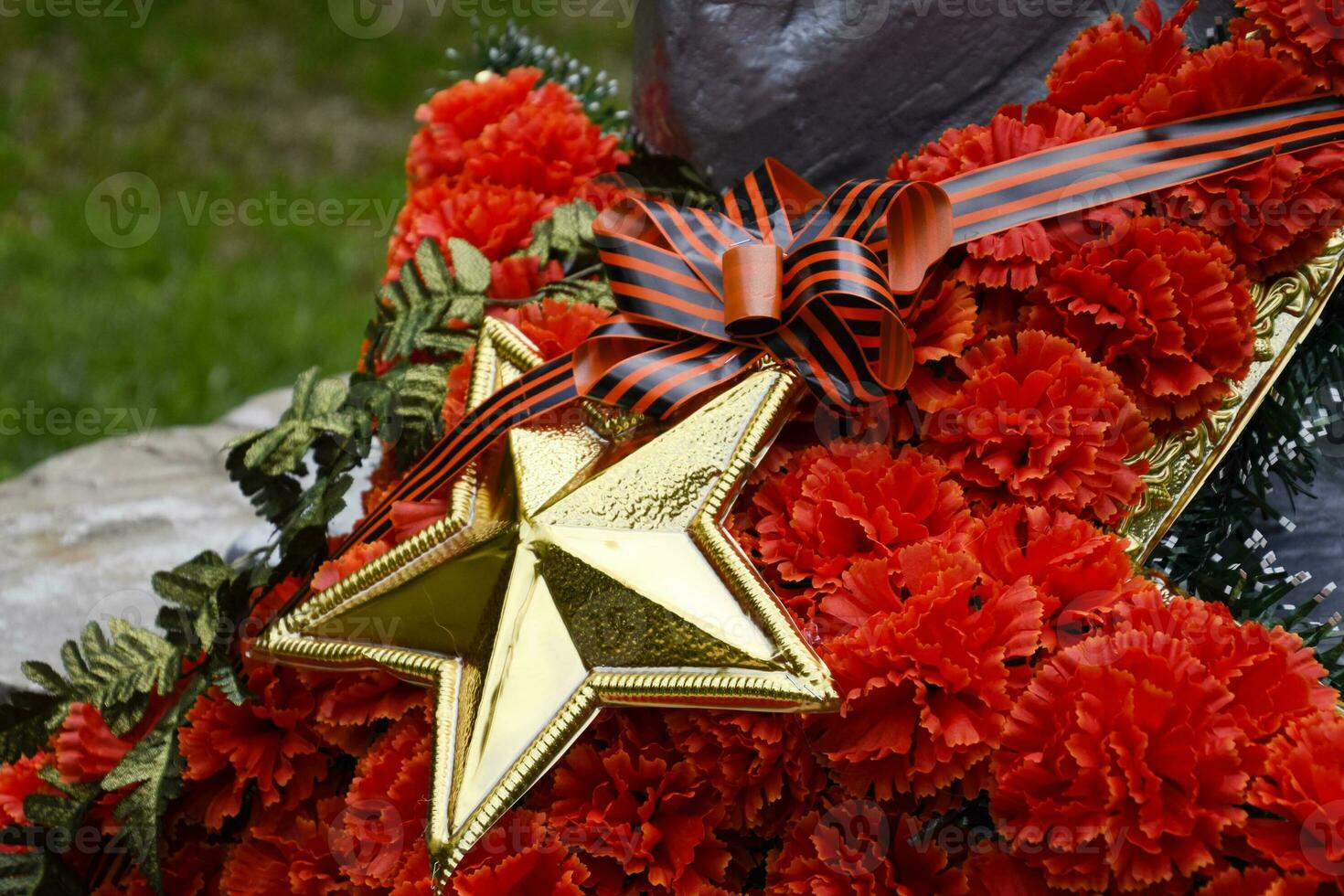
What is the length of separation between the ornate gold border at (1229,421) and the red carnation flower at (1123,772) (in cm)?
19

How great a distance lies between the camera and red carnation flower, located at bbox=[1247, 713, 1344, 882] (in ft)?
2.41

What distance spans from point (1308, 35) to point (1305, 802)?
0.65 m

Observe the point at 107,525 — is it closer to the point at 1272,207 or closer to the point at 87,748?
the point at 87,748

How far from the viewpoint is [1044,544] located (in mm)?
909

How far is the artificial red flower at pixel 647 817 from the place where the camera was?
2.97 feet

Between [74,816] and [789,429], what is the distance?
0.75 meters

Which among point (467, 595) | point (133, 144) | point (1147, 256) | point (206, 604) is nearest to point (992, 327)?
point (1147, 256)

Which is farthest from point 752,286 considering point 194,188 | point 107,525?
point 194,188

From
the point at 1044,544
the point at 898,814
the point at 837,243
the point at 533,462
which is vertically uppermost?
the point at 837,243

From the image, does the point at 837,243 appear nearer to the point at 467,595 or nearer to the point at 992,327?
the point at 992,327

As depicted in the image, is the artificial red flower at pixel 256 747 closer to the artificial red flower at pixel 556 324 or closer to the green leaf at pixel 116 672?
the green leaf at pixel 116 672

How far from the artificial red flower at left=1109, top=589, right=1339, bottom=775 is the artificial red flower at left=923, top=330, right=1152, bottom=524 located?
13 cm

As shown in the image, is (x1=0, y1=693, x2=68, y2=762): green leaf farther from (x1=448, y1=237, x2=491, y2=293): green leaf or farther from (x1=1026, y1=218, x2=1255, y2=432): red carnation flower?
(x1=1026, y1=218, x2=1255, y2=432): red carnation flower

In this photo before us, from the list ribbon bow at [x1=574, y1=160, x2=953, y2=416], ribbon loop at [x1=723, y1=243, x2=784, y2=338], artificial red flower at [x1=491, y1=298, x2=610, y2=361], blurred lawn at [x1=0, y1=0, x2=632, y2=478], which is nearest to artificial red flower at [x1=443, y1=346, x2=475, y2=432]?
artificial red flower at [x1=491, y1=298, x2=610, y2=361]
